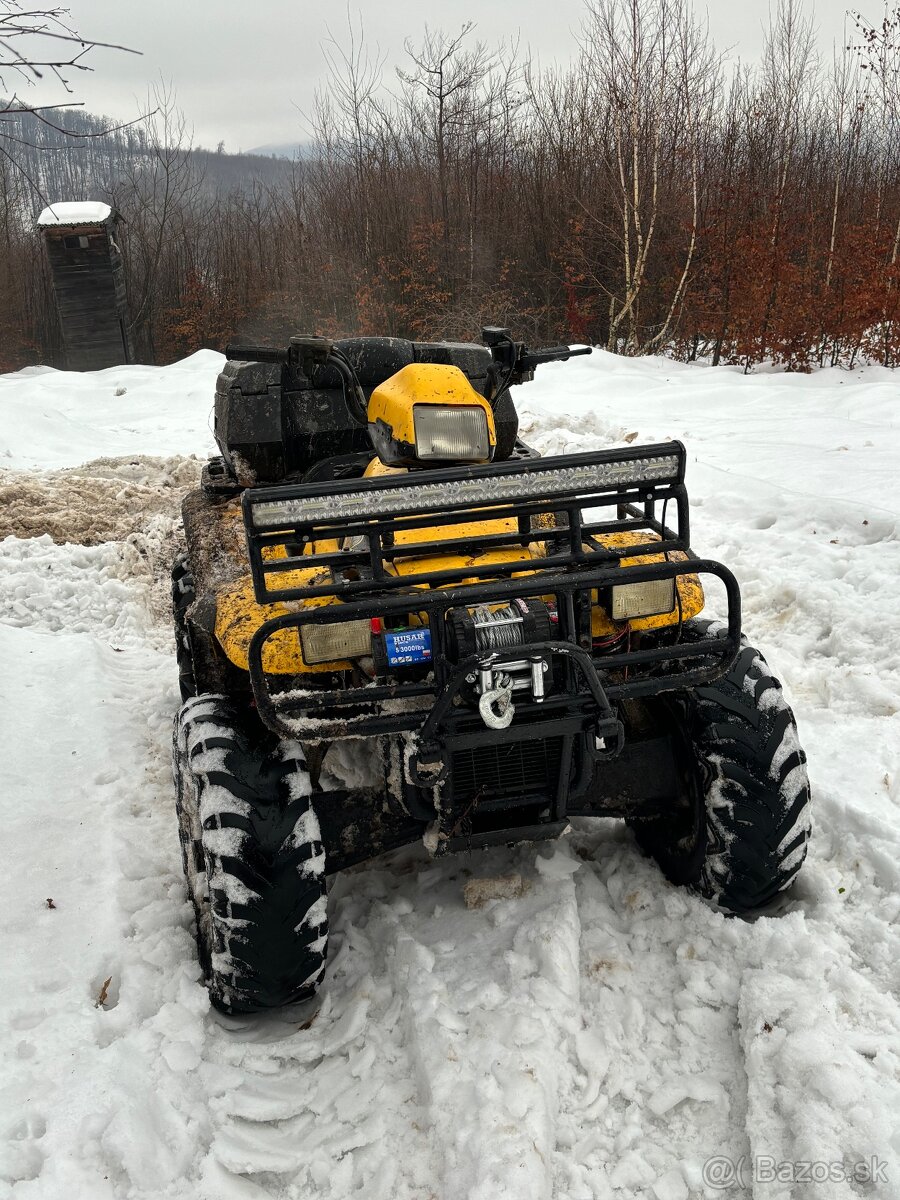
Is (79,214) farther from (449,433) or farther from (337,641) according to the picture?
(337,641)

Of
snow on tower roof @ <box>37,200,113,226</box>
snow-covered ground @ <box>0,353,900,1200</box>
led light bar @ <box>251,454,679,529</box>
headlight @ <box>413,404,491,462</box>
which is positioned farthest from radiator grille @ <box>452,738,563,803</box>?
snow on tower roof @ <box>37,200,113,226</box>

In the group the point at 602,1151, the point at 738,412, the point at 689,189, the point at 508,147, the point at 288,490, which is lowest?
the point at 602,1151

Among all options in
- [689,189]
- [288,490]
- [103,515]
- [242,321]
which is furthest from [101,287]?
[288,490]

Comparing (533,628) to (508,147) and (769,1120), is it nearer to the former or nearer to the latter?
(769,1120)

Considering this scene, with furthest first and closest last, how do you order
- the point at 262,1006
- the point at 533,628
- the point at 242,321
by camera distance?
the point at 242,321 < the point at 262,1006 < the point at 533,628

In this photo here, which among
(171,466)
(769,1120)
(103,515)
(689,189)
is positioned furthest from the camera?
(689,189)

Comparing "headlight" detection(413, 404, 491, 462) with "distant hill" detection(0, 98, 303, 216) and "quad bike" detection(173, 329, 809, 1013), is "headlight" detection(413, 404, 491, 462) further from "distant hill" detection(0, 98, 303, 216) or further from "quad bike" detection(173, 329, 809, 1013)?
"distant hill" detection(0, 98, 303, 216)

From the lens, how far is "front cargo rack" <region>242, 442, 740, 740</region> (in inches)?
94.4

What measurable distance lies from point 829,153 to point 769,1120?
1843 centimetres

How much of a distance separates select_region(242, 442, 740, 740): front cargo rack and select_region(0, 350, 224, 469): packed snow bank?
797cm

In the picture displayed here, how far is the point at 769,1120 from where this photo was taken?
232cm

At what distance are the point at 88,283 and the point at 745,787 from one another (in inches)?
775

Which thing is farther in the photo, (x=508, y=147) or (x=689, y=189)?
(x=508, y=147)

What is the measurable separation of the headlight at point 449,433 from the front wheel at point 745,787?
1062mm
